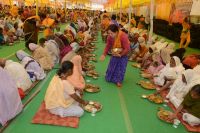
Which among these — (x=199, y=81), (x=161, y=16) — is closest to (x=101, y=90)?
(x=199, y=81)

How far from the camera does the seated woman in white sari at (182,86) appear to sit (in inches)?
175

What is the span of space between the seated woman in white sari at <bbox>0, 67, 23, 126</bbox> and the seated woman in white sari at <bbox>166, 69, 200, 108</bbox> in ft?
9.55

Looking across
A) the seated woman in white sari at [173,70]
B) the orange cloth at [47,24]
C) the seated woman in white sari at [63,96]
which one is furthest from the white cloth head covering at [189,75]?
the orange cloth at [47,24]

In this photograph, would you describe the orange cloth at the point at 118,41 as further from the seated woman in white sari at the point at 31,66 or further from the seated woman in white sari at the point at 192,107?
the seated woman in white sari at the point at 192,107

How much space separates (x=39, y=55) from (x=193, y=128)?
13.4ft

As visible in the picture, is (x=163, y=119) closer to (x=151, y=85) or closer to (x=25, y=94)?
(x=151, y=85)

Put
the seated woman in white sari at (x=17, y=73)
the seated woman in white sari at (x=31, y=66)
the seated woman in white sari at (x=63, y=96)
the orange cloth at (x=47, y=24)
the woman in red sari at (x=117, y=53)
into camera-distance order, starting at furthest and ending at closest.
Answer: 1. the orange cloth at (x=47, y=24)
2. the woman in red sari at (x=117, y=53)
3. the seated woman in white sari at (x=31, y=66)
4. the seated woman in white sari at (x=17, y=73)
5. the seated woman in white sari at (x=63, y=96)

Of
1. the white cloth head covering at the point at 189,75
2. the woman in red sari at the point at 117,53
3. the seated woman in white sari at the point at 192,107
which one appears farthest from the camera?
the woman in red sari at the point at 117,53

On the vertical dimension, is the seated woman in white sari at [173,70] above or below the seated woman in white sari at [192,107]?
above

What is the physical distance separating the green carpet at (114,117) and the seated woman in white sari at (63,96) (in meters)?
0.25

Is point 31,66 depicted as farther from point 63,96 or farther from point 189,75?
point 189,75

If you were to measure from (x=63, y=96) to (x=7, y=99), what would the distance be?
0.83 m

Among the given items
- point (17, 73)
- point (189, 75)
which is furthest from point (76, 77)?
point (189, 75)

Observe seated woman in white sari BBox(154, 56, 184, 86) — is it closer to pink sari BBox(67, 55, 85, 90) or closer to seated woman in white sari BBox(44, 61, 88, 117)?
pink sari BBox(67, 55, 85, 90)
